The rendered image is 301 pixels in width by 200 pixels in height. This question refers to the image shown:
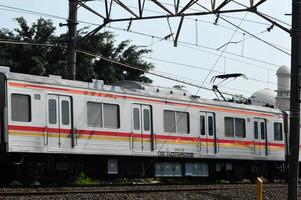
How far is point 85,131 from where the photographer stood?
2155cm

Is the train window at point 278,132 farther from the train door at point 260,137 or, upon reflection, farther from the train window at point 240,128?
the train window at point 240,128

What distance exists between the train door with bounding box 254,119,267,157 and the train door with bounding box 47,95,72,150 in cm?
1127

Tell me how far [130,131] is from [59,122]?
3.40 metres

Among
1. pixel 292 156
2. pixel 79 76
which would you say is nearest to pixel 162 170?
pixel 292 156

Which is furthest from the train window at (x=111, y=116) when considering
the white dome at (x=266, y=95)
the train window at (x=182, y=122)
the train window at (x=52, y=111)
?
the white dome at (x=266, y=95)

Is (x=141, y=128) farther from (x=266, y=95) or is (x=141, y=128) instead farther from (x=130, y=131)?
(x=266, y=95)

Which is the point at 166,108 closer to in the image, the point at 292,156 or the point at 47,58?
the point at 292,156

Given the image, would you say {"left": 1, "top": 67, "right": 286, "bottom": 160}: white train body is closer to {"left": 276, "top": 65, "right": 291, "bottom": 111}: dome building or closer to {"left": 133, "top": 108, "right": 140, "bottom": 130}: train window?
{"left": 133, "top": 108, "right": 140, "bottom": 130}: train window

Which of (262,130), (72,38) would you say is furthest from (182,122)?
(262,130)

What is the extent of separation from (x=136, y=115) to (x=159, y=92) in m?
1.88

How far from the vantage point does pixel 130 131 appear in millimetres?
23266

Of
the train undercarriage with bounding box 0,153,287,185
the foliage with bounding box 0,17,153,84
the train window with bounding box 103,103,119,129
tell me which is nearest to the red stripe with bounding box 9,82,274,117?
the train window with bounding box 103,103,119,129

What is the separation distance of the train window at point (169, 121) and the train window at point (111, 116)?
2.65 metres

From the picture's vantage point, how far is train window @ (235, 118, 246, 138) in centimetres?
2869
